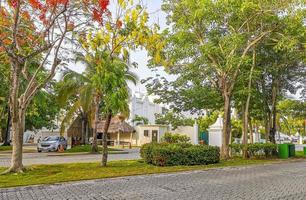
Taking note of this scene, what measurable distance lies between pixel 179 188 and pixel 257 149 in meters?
11.7

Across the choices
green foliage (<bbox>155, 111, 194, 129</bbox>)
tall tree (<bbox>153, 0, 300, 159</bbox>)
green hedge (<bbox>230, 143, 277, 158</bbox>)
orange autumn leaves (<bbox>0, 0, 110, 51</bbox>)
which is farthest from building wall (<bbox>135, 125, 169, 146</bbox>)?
orange autumn leaves (<bbox>0, 0, 110, 51</bbox>)

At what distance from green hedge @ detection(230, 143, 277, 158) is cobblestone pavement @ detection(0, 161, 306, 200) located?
718cm

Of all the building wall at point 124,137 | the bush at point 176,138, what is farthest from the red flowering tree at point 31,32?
the building wall at point 124,137

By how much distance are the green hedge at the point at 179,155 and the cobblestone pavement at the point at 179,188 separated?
2.46m

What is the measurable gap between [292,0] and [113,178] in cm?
1192

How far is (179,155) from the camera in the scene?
Answer: 15977mm

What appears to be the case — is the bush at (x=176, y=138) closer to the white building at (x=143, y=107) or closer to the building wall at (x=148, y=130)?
the building wall at (x=148, y=130)

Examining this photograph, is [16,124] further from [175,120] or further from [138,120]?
[138,120]

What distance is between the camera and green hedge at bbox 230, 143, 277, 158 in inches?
808

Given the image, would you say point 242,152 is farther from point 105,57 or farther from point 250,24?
point 105,57

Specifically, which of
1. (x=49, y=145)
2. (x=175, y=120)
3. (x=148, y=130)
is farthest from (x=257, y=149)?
(x=148, y=130)

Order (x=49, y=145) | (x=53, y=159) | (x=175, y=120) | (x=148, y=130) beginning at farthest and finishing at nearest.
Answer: (x=148, y=130)
(x=175, y=120)
(x=49, y=145)
(x=53, y=159)

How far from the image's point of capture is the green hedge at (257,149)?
20530 mm

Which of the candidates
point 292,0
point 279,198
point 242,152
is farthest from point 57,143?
point 279,198
